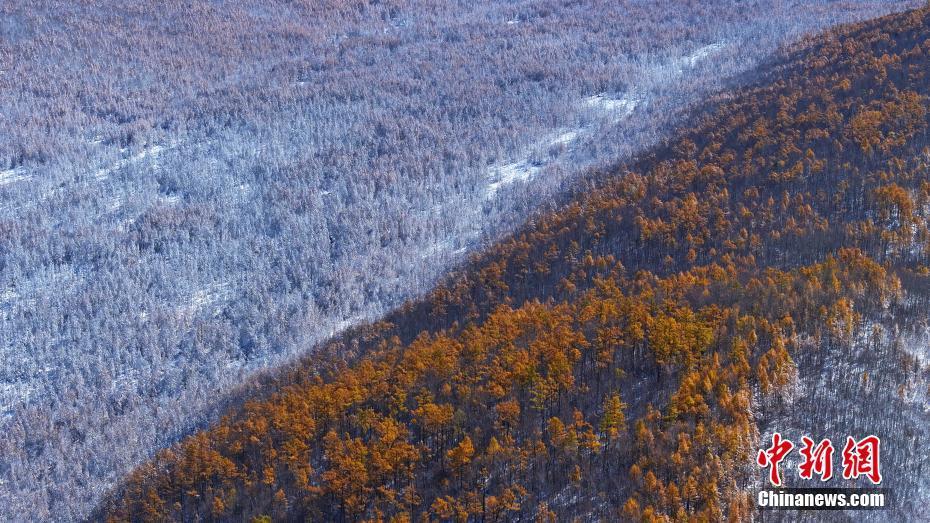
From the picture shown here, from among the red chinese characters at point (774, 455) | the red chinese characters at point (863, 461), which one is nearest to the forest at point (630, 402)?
the red chinese characters at point (774, 455)

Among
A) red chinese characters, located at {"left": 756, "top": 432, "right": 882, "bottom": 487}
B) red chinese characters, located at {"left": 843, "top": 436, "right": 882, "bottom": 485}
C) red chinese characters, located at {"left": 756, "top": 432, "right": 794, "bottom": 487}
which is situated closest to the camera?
red chinese characters, located at {"left": 843, "top": 436, "right": 882, "bottom": 485}

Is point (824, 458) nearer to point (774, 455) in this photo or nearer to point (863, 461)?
point (863, 461)

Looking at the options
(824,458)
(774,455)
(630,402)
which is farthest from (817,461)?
(630,402)

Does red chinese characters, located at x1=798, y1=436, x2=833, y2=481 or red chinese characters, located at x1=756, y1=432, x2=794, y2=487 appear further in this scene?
red chinese characters, located at x1=798, y1=436, x2=833, y2=481

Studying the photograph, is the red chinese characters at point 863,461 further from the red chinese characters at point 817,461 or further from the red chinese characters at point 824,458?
the red chinese characters at point 817,461

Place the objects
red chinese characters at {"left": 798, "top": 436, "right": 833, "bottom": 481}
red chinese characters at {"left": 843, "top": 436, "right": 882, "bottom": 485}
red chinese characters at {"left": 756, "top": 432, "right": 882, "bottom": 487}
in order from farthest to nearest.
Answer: red chinese characters at {"left": 798, "top": 436, "right": 833, "bottom": 481} → red chinese characters at {"left": 756, "top": 432, "right": 882, "bottom": 487} → red chinese characters at {"left": 843, "top": 436, "right": 882, "bottom": 485}

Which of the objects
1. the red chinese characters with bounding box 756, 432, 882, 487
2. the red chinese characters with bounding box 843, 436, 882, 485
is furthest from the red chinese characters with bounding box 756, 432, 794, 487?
the red chinese characters with bounding box 843, 436, 882, 485

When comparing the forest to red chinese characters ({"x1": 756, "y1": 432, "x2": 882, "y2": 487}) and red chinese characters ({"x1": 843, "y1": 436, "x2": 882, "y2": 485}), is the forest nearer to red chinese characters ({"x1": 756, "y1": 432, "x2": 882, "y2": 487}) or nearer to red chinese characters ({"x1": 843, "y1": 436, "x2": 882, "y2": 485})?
red chinese characters ({"x1": 756, "y1": 432, "x2": 882, "y2": 487})
